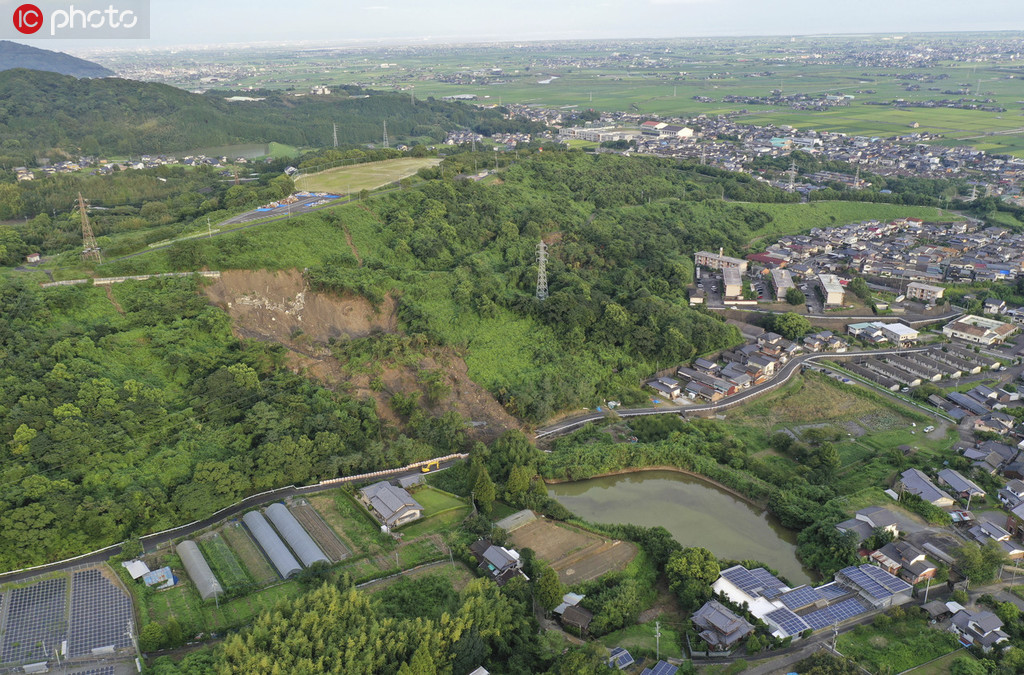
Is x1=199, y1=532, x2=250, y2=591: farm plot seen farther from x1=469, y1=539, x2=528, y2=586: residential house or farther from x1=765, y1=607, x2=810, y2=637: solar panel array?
x1=765, y1=607, x2=810, y2=637: solar panel array

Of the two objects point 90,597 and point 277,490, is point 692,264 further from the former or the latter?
point 90,597

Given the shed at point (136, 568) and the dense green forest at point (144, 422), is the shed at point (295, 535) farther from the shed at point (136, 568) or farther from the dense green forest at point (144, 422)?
the shed at point (136, 568)

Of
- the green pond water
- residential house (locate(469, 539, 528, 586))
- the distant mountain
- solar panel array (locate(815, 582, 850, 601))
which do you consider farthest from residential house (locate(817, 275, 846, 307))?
the distant mountain

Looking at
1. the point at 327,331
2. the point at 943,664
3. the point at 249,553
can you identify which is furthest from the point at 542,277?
the point at 943,664

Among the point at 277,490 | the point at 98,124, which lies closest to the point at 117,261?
the point at 277,490

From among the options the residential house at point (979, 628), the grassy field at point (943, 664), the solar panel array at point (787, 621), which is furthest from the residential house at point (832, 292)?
the solar panel array at point (787, 621)
